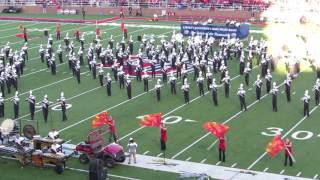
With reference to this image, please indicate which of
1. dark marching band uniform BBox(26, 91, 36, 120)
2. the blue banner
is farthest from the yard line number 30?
the blue banner

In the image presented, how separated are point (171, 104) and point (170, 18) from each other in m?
23.3

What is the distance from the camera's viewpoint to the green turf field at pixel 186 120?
16.5m

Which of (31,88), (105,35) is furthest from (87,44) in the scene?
(31,88)

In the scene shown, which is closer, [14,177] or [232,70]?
[14,177]

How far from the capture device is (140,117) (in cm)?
2083

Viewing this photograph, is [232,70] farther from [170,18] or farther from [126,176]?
[170,18]

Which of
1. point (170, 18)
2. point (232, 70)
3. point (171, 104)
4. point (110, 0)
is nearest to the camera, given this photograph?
point (171, 104)

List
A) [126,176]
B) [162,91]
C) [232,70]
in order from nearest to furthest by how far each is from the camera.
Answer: [126,176] → [162,91] → [232,70]

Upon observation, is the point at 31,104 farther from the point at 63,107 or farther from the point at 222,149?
the point at 222,149

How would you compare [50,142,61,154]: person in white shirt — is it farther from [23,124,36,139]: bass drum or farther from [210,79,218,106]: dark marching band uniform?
[210,79,218,106]: dark marching band uniform

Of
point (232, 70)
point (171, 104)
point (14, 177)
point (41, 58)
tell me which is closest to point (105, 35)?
point (41, 58)

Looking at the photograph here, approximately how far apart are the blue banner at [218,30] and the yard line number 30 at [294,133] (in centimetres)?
1425

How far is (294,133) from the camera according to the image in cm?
1867

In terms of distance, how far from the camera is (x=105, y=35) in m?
37.9
